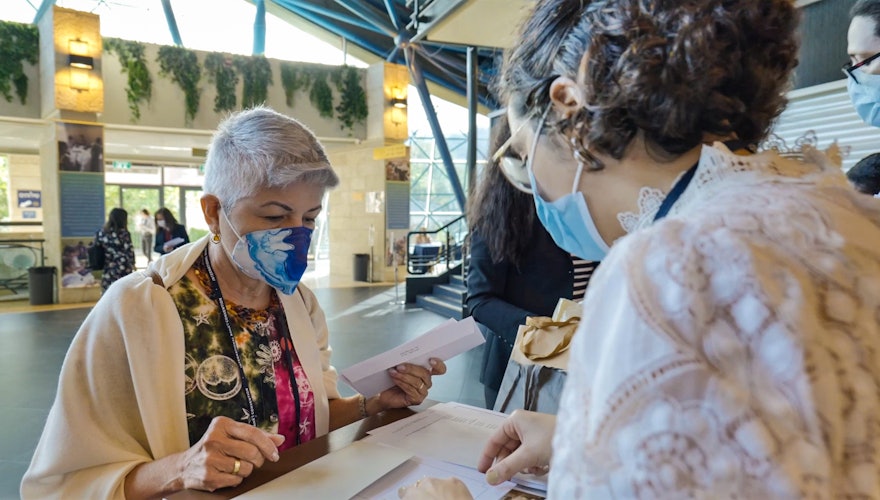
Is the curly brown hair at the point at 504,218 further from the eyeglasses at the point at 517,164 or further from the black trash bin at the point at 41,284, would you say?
the black trash bin at the point at 41,284

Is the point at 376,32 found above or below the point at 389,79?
above

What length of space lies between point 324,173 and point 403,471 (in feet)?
2.80

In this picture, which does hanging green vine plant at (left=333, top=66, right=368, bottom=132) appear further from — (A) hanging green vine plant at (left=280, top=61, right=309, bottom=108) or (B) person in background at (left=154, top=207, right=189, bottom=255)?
(B) person in background at (left=154, top=207, right=189, bottom=255)

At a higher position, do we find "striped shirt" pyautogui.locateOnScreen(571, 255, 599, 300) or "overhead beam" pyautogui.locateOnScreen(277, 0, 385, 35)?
"overhead beam" pyautogui.locateOnScreen(277, 0, 385, 35)

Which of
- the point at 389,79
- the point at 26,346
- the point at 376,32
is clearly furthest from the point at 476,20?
the point at 376,32

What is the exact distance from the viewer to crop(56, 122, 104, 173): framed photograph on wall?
910 centimetres

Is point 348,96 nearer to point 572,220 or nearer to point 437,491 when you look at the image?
point 572,220

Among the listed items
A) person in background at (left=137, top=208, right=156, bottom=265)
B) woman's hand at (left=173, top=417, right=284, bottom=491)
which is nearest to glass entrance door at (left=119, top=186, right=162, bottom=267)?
person in background at (left=137, top=208, right=156, bottom=265)

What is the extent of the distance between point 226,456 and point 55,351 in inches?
250

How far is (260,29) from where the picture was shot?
45.9 feet

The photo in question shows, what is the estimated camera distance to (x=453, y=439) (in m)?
1.26

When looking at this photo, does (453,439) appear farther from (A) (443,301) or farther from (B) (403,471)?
(A) (443,301)

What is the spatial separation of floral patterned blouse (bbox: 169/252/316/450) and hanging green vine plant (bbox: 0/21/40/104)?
10.6 metres

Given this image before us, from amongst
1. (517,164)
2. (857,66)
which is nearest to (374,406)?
(517,164)
